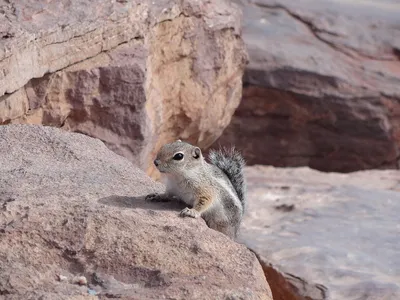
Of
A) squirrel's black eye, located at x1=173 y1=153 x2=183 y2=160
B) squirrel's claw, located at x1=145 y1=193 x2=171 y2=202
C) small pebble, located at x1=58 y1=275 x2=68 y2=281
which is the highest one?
small pebble, located at x1=58 y1=275 x2=68 y2=281

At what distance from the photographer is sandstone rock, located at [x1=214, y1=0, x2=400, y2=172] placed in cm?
1102

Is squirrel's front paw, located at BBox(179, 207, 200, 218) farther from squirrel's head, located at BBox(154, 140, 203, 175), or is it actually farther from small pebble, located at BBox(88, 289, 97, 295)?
small pebble, located at BBox(88, 289, 97, 295)

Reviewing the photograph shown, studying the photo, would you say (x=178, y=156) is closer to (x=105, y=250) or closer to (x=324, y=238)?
(x=105, y=250)

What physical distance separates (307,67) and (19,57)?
5362mm

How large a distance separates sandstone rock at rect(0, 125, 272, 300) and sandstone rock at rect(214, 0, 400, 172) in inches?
263

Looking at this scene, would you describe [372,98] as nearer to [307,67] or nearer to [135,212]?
[307,67]

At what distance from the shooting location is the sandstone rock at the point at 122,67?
21.2 ft

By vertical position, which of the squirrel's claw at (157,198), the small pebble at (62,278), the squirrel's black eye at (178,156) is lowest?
the squirrel's claw at (157,198)

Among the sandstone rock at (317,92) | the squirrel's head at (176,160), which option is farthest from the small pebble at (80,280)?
the sandstone rock at (317,92)

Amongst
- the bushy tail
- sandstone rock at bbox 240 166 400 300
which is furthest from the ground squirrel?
sandstone rock at bbox 240 166 400 300

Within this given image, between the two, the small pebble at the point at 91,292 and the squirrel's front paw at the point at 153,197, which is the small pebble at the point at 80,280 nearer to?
the small pebble at the point at 91,292

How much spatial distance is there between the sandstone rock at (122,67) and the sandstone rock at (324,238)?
3.09 feet

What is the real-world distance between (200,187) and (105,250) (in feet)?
3.35

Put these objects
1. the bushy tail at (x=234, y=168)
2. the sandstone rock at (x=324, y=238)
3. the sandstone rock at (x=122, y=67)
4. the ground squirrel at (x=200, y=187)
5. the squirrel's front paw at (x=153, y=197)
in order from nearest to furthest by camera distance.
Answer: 1. the squirrel's front paw at (x=153, y=197)
2. the ground squirrel at (x=200, y=187)
3. the bushy tail at (x=234, y=168)
4. the sandstone rock at (x=324, y=238)
5. the sandstone rock at (x=122, y=67)
